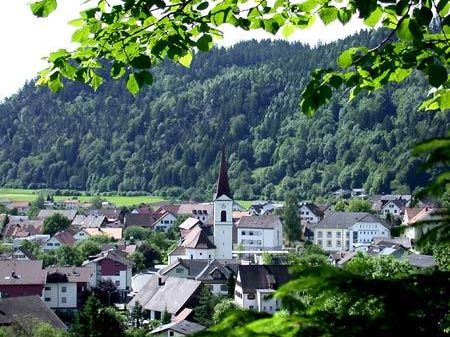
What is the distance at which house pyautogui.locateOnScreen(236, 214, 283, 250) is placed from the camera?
6469 cm

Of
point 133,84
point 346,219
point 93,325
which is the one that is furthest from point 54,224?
point 133,84

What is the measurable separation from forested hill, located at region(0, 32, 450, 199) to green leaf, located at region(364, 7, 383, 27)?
95104 millimetres

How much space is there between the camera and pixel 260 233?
215ft

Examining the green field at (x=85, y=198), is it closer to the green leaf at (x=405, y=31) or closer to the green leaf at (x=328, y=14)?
the green leaf at (x=328, y=14)

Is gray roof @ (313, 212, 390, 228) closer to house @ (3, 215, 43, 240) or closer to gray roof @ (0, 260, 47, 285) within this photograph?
house @ (3, 215, 43, 240)

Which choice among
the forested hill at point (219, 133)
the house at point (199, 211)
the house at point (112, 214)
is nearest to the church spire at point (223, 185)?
the house at point (112, 214)

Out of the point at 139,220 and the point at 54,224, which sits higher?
the point at 139,220

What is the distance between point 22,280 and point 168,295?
23.9 ft

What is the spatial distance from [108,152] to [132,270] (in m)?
93.7

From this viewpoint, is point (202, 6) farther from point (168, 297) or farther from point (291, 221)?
point (291, 221)

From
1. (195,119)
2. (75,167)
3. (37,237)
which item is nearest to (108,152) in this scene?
(75,167)

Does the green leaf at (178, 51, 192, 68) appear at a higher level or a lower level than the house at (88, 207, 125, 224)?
lower

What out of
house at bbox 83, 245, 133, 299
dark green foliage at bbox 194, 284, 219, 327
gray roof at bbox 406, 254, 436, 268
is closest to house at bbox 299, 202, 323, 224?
house at bbox 83, 245, 133, 299

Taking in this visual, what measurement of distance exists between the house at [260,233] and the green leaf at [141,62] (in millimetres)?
60204
